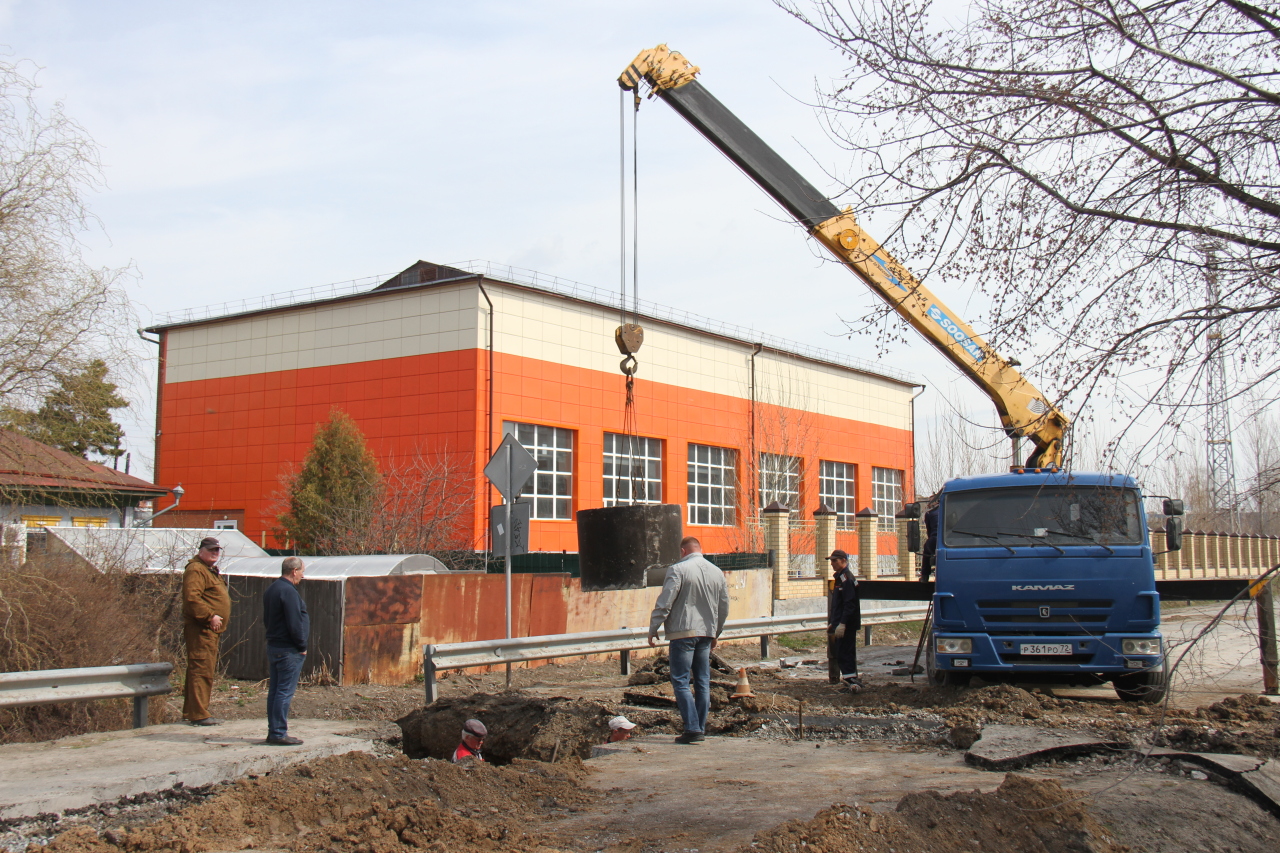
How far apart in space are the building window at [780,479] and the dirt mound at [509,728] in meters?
29.0

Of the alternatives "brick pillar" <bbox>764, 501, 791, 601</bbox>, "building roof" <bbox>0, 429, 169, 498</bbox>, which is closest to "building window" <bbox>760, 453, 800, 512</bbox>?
"brick pillar" <bbox>764, 501, 791, 601</bbox>

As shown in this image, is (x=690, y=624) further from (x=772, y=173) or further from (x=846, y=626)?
(x=772, y=173)

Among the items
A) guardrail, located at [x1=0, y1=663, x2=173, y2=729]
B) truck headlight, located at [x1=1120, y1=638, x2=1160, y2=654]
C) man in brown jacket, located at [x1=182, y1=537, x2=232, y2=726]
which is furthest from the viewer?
truck headlight, located at [x1=1120, y1=638, x2=1160, y2=654]

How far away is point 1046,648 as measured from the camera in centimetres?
1004

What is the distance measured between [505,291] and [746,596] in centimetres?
1315

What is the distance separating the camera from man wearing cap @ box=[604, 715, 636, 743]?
8812 mm

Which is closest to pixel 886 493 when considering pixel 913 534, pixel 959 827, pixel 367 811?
pixel 913 534

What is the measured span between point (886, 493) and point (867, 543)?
1637 cm

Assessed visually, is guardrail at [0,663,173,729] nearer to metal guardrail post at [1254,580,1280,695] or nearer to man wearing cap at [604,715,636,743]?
man wearing cap at [604,715,636,743]

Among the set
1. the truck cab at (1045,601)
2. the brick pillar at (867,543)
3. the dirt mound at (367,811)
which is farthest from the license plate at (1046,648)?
the brick pillar at (867,543)

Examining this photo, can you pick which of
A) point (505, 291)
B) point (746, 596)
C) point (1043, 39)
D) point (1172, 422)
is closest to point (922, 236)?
point (1043, 39)

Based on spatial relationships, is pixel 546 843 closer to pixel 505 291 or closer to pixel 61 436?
pixel 61 436

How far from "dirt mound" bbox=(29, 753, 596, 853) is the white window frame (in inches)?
1187

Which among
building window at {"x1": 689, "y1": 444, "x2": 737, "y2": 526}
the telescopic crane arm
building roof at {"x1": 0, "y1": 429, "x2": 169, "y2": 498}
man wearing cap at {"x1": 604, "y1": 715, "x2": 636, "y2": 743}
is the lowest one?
man wearing cap at {"x1": 604, "y1": 715, "x2": 636, "y2": 743}
